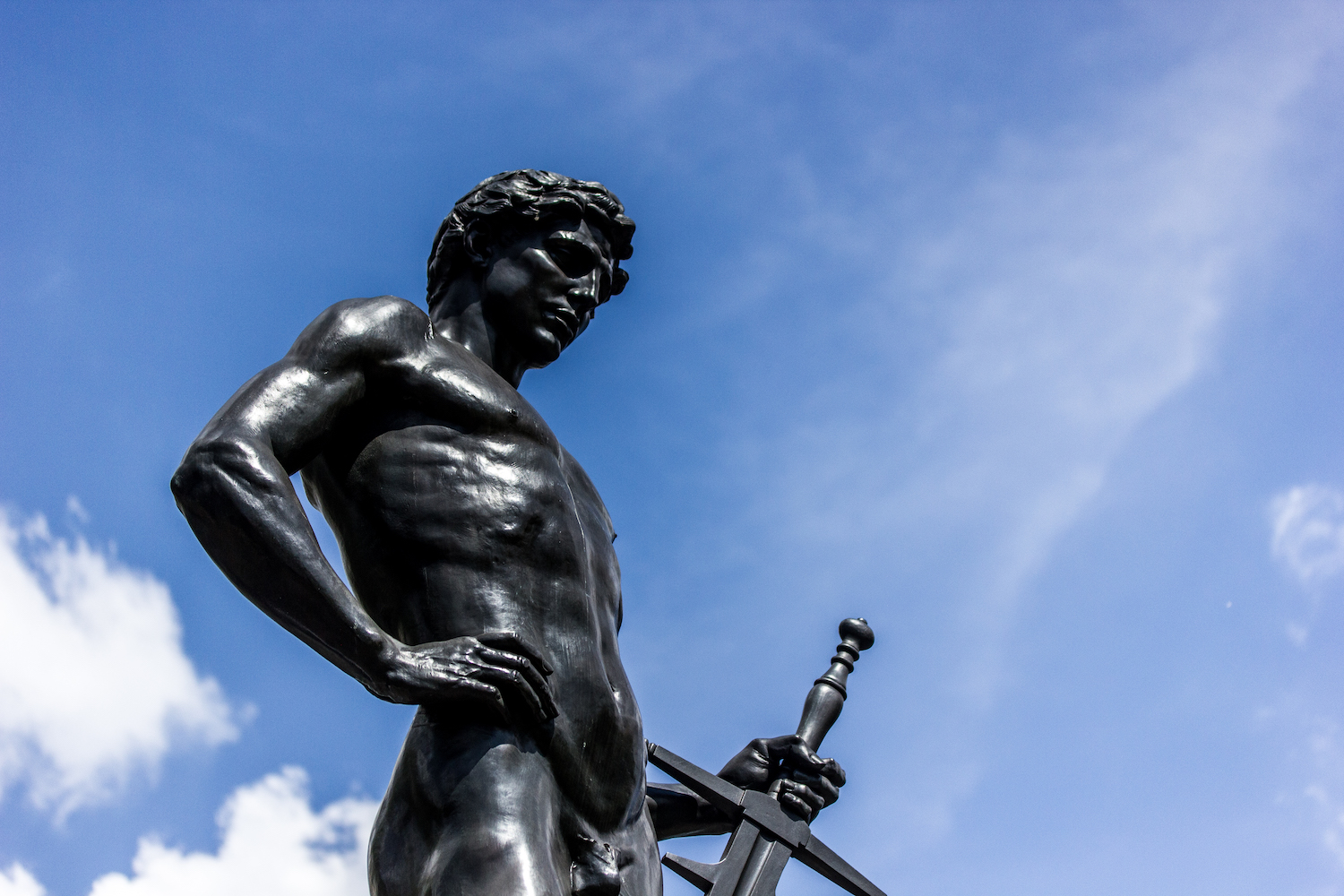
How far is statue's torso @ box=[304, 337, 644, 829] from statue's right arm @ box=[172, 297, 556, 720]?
0.52 feet

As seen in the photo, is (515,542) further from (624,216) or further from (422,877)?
(624,216)

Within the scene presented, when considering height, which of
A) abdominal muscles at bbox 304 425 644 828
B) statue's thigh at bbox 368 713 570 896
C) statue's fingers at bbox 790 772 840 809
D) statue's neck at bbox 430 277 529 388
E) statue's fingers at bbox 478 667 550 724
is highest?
statue's neck at bbox 430 277 529 388

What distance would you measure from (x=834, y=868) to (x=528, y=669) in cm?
237

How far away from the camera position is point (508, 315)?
4.89m

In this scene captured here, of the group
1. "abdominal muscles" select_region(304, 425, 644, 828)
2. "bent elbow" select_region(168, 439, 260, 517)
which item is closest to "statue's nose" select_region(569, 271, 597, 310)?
"abdominal muscles" select_region(304, 425, 644, 828)

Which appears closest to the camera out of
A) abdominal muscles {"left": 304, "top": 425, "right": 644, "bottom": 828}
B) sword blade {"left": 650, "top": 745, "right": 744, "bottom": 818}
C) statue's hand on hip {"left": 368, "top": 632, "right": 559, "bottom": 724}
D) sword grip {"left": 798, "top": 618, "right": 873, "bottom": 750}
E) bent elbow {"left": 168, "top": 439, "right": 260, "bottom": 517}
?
statue's hand on hip {"left": 368, "top": 632, "right": 559, "bottom": 724}

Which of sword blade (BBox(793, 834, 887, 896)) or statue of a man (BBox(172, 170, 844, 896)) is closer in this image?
statue of a man (BBox(172, 170, 844, 896))

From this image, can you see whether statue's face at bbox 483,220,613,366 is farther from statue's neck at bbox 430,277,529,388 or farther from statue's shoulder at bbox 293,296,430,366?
statue's shoulder at bbox 293,296,430,366

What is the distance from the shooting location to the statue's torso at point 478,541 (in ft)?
12.7

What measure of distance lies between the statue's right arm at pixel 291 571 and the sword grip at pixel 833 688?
231 cm

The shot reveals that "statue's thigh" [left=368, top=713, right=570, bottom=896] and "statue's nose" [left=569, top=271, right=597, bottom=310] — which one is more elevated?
"statue's nose" [left=569, top=271, right=597, bottom=310]

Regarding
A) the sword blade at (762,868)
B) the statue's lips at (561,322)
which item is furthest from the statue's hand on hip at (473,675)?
the sword blade at (762,868)

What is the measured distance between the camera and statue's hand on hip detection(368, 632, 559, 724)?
3.53m

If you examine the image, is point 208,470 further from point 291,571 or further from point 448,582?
point 448,582
